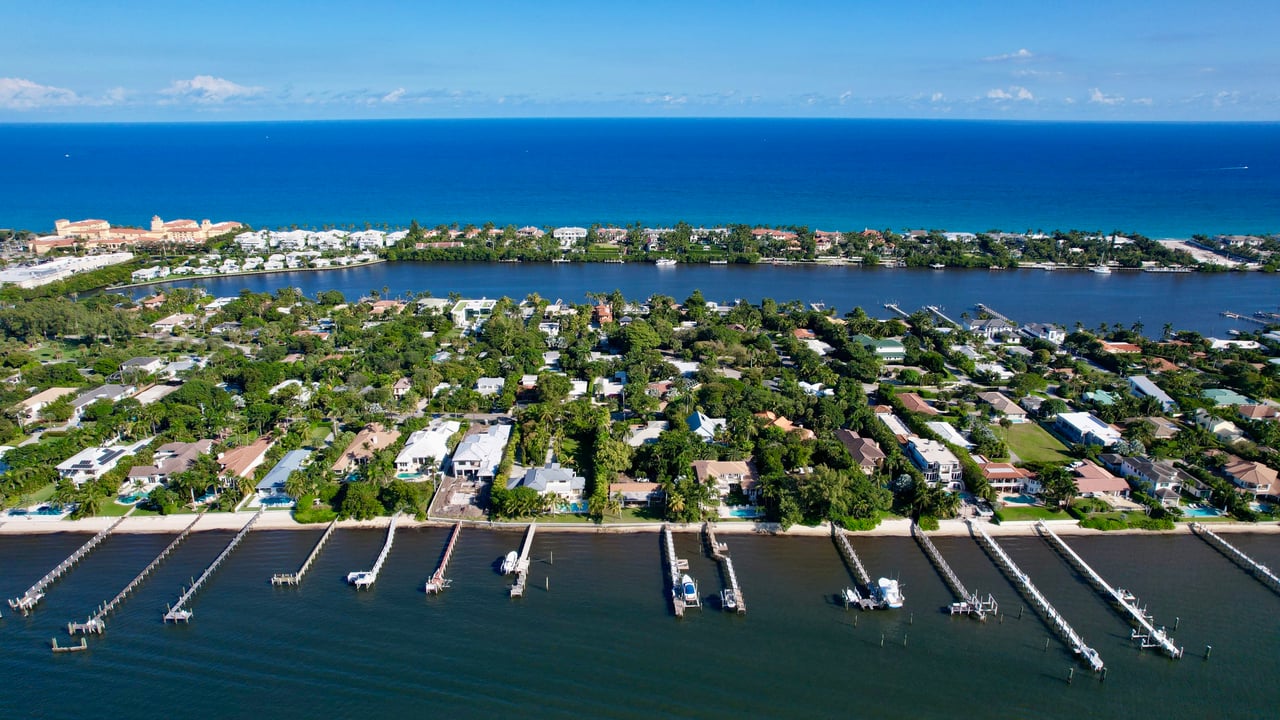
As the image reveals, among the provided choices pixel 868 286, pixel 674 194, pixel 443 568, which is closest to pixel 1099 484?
pixel 443 568

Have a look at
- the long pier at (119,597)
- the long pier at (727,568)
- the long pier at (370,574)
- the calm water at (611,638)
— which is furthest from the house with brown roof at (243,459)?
the long pier at (727,568)

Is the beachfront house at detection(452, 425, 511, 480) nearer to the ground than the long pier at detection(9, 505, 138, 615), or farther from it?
farther from it

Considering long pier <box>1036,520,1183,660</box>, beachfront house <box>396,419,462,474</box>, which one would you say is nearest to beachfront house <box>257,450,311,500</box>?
beachfront house <box>396,419,462,474</box>

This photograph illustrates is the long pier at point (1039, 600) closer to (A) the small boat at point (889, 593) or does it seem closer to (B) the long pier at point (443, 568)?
(A) the small boat at point (889, 593)

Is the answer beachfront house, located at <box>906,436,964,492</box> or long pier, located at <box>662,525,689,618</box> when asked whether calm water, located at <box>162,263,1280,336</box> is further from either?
long pier, located at <box>662,525,689,618</box>

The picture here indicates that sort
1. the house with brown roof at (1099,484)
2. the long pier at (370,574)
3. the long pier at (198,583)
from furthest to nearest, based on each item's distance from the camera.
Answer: the house with brown roof at (1099,484)
the long pier at (370,574)
the long pier at (198,583)
